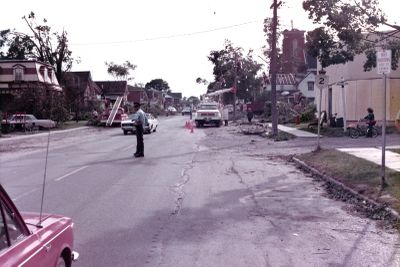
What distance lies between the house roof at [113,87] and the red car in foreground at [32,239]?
9805 cm

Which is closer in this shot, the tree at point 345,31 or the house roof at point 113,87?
the tree at point 345,31

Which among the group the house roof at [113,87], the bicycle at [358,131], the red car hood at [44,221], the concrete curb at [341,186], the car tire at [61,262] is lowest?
the concrete curb at [341,186]

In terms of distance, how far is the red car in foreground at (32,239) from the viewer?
3.61m

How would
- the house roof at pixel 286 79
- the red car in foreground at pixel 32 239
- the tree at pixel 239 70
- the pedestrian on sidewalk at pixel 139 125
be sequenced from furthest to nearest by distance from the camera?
the house roof at pixel 286 79
the tree at pixel 239 70
the pedestrian on sidewalk at pixel 139 125
the red car in foreground at pixel 32 239

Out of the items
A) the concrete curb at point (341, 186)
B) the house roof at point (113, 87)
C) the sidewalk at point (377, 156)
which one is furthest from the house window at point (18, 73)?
the sidewalk at point (377, 156)

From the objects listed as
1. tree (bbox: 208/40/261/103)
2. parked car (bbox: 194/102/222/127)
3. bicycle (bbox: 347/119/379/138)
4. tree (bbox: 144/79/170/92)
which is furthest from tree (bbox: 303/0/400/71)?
tree (bbox: 144/79/170/92)

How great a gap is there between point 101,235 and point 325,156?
1086 centimetres

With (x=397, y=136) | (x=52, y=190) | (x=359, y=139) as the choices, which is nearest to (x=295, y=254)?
(x=52, y=190)

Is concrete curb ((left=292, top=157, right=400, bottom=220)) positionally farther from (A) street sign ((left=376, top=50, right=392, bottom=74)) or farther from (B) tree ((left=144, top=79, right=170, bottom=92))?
(B) tree ((left=144, top=79, right=170, bottom=92))

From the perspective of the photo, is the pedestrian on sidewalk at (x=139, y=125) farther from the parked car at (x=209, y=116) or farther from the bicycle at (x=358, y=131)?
the parked car at (x=209, y=116)

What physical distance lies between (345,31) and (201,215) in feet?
30.5

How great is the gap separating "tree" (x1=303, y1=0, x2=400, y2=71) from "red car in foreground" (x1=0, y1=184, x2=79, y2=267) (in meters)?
12.4

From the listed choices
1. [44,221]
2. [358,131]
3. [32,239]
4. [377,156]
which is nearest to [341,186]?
[377,156]

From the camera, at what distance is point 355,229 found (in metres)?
8.24
